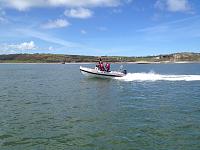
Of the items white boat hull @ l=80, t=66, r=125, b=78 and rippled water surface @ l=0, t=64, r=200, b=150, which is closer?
rippled water surface @ l=0, t=64, r=200, b=150

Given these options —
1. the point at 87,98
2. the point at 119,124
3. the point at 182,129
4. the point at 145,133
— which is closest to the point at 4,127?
the point at 119,124

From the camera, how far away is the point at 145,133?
1714 centimetres

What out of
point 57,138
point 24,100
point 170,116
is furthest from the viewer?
point 24,100

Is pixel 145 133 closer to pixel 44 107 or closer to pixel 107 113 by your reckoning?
pixel 107 113

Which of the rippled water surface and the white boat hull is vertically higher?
the white boat hull

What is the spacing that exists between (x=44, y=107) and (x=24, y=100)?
4352 mm

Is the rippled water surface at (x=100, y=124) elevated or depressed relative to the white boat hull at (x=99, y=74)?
depressed

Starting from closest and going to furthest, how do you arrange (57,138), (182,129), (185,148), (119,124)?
(185,148) → (57,138) → (182,129) → (119,124)

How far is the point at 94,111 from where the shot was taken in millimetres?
23188

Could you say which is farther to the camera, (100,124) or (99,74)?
(99,74)

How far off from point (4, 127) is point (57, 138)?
11.9ft

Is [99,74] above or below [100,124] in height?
above

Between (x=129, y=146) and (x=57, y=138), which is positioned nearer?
(x=129, y=146)

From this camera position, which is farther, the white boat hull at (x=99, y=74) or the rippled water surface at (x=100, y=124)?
the white boat hull at (x=99, y=74)
